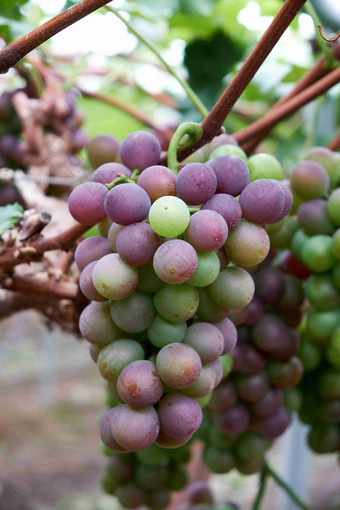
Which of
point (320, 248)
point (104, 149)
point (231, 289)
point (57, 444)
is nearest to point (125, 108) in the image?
point (104, 149)

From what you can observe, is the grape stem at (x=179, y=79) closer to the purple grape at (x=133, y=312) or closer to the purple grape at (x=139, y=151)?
the purple grape at (x=139, y=151)

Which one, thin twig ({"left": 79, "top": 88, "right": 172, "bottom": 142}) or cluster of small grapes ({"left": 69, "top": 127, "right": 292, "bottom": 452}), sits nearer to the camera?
cluster of small grapes ({"left": 69, "top": 127, "right": 292, "bottom": 452})

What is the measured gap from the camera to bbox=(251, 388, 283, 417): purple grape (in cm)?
59

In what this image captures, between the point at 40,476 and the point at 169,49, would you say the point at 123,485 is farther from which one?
the point at 40,476

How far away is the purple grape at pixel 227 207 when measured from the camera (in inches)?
14.1

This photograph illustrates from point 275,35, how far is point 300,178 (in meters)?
0.19

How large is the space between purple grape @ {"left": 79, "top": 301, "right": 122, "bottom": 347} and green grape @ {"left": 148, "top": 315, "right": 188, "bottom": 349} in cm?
3

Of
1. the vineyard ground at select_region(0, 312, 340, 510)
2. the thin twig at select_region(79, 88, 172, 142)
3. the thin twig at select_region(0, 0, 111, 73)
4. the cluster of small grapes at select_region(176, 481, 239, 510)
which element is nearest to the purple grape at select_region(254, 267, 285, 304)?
the thin twig at select_region(0, 0, 111, 73)

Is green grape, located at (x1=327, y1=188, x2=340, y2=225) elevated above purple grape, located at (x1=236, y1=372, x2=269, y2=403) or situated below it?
above

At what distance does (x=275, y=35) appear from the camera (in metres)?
0.36

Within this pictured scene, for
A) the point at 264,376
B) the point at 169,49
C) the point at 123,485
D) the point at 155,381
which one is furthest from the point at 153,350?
the point at 169,49

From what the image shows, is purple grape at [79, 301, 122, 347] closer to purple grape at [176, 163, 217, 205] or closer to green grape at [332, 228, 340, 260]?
purple grape at [176, 163, 217, 205]

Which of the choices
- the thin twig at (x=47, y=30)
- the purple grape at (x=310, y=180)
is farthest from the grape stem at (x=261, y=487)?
the thin twig at (x=47, y=30)

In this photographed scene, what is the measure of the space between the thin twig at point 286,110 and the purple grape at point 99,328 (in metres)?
0.24
